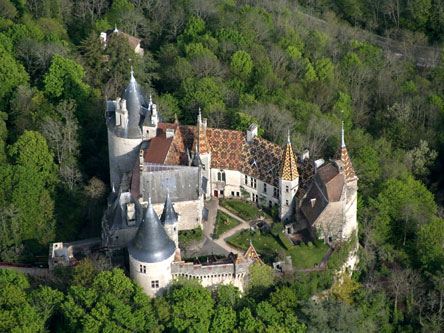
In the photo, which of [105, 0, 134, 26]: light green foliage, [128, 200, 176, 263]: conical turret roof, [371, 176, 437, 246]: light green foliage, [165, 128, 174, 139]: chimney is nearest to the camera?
[128, 200, 176, 263]: conical turret roof

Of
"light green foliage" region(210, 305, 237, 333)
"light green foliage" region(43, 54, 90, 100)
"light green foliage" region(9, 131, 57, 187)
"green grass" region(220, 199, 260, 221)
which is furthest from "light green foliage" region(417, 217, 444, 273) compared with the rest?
"light green foliage" region(43, 54, 90, 100)

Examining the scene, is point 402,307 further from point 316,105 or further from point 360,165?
point 316,105

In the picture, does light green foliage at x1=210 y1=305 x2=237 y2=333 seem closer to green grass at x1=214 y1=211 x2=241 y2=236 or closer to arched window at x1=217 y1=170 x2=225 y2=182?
green grass at x1=214 y1=211 x2=241 y2=236

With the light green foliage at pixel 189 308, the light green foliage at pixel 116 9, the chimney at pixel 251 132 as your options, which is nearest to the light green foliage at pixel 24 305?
the light green foliage at pixel 189 308

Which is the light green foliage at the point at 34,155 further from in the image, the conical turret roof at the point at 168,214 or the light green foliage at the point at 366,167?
the light green foliage at the point at 366,167

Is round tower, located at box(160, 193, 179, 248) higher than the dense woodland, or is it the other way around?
round tower, located at box(160, 193, 179, 248)

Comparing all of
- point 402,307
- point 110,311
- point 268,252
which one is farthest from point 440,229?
point 110,311
